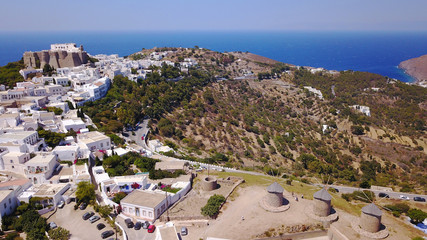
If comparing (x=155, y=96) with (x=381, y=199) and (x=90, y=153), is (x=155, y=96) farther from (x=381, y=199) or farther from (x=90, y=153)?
(x=381, y=199)

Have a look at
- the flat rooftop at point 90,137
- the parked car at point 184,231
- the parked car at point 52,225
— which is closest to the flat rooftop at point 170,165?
the flat rooftop at point 90,137

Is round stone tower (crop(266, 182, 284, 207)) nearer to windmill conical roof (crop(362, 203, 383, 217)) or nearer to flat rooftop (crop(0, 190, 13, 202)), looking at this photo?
windmill conical roof (crop(362, 203, 383, 217))

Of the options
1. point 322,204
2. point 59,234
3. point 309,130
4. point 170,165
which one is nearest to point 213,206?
point 322,204

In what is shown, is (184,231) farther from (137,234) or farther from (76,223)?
(76,223)

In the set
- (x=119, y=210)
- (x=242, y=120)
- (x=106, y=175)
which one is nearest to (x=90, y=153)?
(x=106, y=175)

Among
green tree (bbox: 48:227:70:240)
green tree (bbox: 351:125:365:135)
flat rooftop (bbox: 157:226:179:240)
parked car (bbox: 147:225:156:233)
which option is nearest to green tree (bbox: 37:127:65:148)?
green tree (bbox: 48:227:70:240)

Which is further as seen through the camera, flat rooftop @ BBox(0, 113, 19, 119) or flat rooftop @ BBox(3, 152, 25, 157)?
flat rooftop @ BBox(0, 113, 19, 119)
